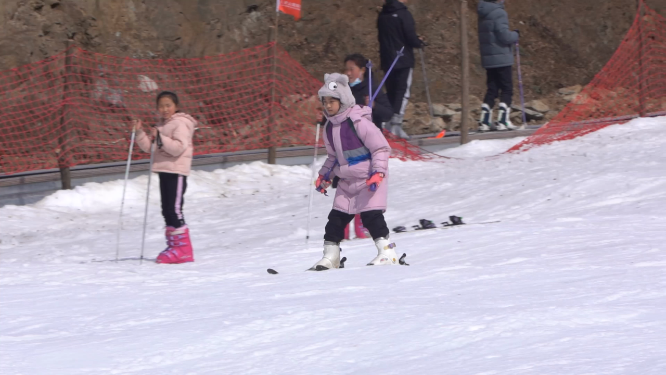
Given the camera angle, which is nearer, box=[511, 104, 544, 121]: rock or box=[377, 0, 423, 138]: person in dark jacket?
box=[377, 0, 423, 138]: person in dark jacket

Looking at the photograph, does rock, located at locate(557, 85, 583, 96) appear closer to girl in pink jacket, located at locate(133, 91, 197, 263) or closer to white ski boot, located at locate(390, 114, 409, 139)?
white ski boot, located at locate(390, 114, 409, 139)

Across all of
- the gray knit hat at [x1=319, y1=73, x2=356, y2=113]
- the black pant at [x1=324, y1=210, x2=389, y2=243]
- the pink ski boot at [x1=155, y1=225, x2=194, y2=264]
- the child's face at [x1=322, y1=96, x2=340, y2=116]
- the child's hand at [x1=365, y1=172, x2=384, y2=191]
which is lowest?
the pink ski boot at [x1=155, y1=225, x2=194, y2=264]

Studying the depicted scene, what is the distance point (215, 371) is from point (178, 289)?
208cm

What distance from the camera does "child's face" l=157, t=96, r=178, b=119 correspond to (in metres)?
7.46

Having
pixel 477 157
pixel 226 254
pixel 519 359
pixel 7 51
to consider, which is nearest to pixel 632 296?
pixel 519 359

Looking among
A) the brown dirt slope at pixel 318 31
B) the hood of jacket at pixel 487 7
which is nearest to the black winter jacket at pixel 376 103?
the hood of jacket at pixel 487 7

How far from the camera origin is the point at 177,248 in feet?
24.4

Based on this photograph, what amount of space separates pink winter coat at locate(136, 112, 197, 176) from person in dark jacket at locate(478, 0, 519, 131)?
6.86 m

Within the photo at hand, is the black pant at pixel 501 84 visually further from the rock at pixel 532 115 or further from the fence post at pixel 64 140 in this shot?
the fence post at pixel 64 140

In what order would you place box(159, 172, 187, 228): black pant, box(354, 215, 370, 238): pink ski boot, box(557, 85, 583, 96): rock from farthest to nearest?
box(557, 85, 583, 96): rock → box(354, 215, 370, 238): pink ski boot → box(159, 172, 187, 228): black pant

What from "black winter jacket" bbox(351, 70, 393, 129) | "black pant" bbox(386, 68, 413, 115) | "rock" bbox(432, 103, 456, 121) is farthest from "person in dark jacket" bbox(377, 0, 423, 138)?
"rock" bbox(432, 103, 456, 121)

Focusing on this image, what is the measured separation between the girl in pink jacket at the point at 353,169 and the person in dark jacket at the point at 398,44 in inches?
229

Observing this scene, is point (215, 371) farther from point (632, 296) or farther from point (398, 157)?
point (398, 157)

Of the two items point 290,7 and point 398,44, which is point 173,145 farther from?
point 290,7
